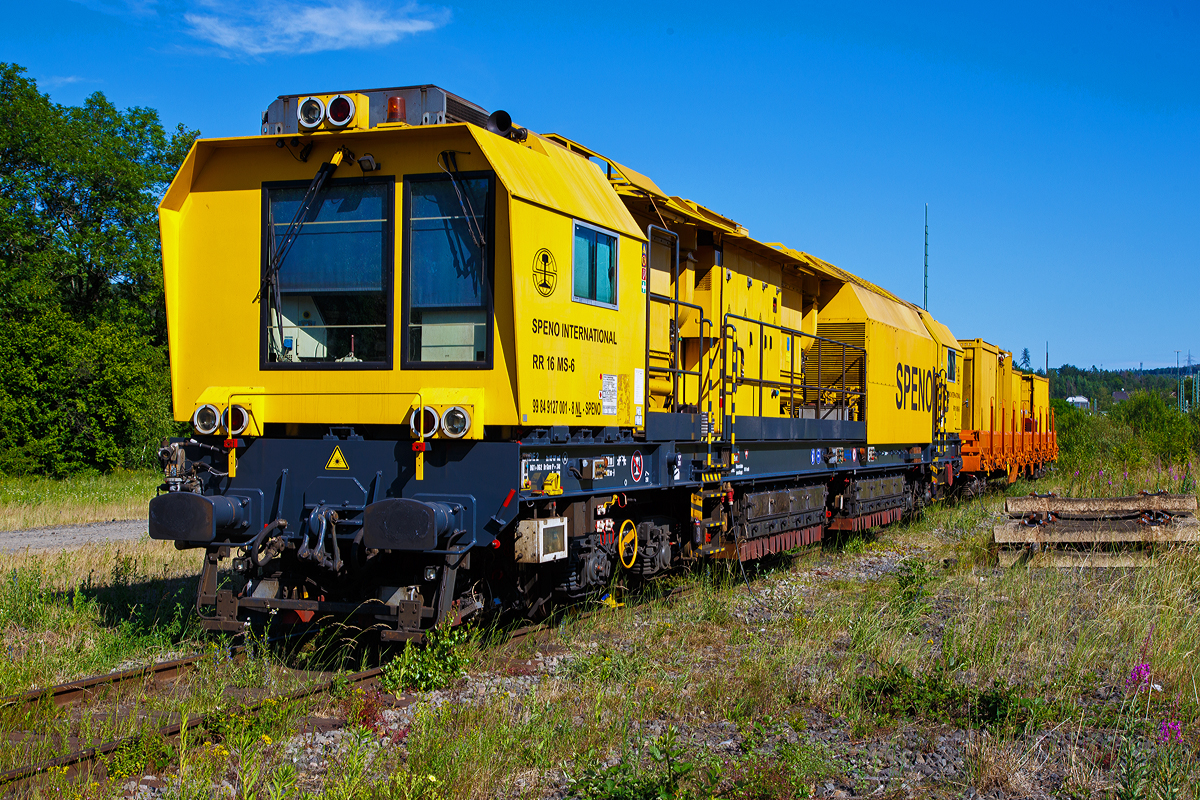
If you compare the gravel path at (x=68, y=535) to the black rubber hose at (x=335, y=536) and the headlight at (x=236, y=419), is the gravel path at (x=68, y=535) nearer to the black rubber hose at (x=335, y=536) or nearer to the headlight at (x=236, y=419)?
the headlight at (x=236, y=419)

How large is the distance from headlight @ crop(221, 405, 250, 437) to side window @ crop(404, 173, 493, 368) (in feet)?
4.26

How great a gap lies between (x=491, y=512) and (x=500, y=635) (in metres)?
1.47

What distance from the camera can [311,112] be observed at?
6883 millimetres

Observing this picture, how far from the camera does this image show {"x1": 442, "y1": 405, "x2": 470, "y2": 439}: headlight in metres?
6.33

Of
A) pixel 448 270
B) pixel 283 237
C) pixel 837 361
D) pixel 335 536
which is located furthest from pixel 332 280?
pixel 837 361

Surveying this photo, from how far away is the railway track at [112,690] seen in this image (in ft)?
14.9

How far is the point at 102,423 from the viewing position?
92.9 ft

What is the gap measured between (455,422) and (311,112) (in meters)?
A: 2.52

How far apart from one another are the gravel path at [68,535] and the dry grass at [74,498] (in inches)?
Result: 28.6

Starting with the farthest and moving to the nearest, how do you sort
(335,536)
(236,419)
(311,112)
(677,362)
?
1. (677,362)
2. (236,419)
3. (311,112)
4. (335,536)

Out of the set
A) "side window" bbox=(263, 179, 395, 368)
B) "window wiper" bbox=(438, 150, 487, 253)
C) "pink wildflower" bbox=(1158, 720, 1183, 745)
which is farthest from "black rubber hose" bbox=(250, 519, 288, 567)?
"pink wildflower" bbox=(1158, 720, 1183, 745)

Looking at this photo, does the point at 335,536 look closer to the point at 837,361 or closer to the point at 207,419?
the point at 207,419

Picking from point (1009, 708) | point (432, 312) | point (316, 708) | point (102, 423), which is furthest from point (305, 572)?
point (102, 423)

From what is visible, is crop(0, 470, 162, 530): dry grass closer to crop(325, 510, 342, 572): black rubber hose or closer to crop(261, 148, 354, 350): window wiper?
crop(261, 148, 354, 350): window wiper
